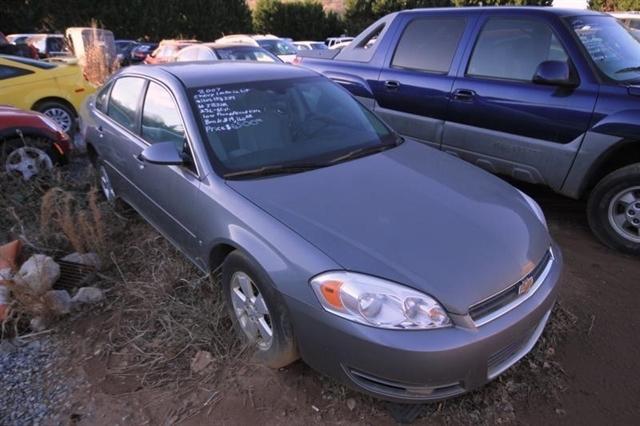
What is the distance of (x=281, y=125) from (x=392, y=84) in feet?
7.45

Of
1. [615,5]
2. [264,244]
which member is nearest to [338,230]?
[264,244]

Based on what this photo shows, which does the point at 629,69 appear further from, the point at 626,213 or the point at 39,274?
the point at 39,274

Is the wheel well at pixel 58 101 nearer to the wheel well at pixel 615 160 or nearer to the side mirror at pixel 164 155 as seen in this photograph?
the side mirror at pixel 164 155

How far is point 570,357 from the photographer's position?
2.58 metres

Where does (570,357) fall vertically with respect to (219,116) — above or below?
below

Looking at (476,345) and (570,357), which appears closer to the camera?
(476,345)

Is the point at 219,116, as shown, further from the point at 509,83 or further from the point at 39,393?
the point at 509,83

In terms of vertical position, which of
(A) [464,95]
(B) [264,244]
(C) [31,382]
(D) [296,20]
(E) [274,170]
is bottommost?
(C) [31,382]

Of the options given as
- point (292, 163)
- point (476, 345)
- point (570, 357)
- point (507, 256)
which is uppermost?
point (292, 163)

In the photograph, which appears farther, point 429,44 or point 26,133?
point 26,133

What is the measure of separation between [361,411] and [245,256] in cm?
98

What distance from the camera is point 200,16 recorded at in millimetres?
34125

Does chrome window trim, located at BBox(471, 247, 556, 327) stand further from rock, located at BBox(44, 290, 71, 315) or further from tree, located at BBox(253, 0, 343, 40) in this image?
tree, located at BBox(253, 0, 343, 40)

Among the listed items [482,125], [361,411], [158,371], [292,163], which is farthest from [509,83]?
[158,371]
